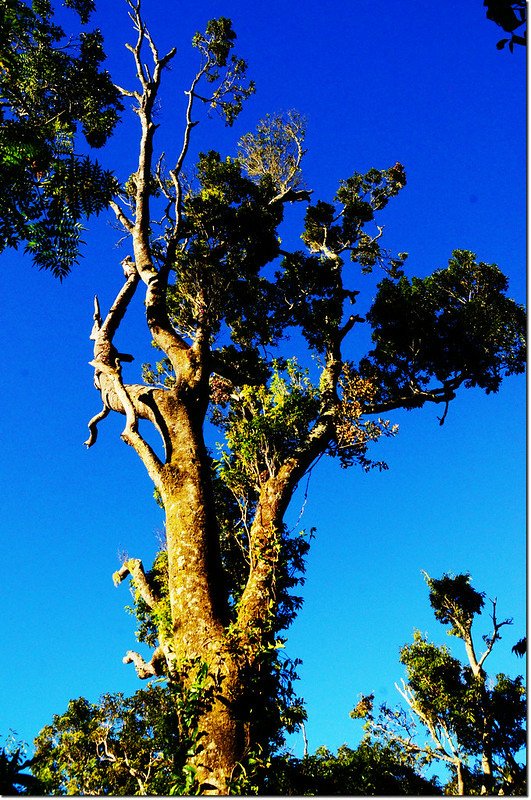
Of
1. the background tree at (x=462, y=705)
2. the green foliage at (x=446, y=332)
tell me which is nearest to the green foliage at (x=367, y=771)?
the background tree at (x=462, y=705)

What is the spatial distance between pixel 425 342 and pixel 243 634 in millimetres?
10685

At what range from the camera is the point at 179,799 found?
4.71 meters

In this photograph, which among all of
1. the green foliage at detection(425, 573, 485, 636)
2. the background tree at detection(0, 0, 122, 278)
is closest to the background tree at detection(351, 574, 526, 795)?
the green foliage at detection(425, 573, 485, 636)

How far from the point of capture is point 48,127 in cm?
742

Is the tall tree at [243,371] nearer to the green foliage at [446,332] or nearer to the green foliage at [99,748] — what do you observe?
the green foliage at [446,332]

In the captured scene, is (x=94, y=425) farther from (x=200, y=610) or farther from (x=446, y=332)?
(x=446, y=332)

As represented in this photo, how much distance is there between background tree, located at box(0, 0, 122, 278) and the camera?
6344 millimetres

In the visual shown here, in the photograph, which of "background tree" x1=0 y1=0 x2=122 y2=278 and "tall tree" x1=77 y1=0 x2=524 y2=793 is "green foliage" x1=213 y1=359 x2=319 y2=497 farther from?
"background tree" x1=0 y1=0 x2=122 y2=278

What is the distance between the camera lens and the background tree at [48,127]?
634 centimetres

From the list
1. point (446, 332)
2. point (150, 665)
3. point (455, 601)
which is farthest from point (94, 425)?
point (455, 601)

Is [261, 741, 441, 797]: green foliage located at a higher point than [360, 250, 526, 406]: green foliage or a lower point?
lower

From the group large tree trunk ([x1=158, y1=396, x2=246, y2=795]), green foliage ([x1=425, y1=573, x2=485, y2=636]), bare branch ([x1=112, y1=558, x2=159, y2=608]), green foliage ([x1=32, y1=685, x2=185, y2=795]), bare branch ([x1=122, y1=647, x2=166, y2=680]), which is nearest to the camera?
large tree trunk ([x1=158, y1=396, x2=246, y2=795])

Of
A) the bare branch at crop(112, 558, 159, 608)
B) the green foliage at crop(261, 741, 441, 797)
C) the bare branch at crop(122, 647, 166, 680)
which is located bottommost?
the green foliage at crop(261, 741, 441, 797)

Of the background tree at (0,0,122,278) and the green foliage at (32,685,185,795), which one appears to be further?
the green foliage at (32,685,185,795)
